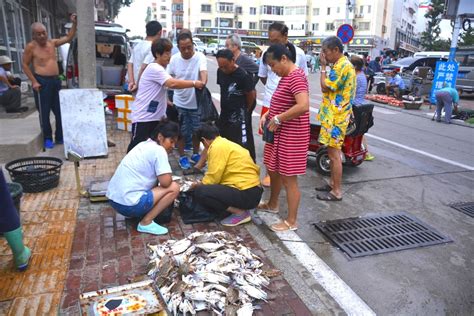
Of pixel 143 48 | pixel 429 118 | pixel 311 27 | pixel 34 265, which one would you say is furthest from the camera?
pixel 311 27

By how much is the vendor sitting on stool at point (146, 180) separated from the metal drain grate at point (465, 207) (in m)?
3.68

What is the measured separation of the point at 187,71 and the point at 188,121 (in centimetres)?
78

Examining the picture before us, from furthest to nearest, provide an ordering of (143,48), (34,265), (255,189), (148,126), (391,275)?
(143,48) → (148,126) → (255,189) → (391,275) → (34,265)

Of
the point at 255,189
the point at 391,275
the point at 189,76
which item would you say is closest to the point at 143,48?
the point at 189,76

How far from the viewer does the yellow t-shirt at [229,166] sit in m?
3.81

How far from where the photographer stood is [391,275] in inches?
131

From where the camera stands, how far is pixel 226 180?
3932 millimetres

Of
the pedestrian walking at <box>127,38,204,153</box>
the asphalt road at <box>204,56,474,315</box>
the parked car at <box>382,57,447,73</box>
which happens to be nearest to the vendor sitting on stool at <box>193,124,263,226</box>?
the asphalt road at <box>204,56,474,315</box>

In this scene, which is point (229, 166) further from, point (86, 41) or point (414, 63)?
point (414, 63)

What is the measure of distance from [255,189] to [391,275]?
149 cm

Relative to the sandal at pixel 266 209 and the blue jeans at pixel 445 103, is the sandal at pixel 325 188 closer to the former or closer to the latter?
the sandal at pixel 266 209

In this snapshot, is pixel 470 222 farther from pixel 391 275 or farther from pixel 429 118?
pixel 429 118

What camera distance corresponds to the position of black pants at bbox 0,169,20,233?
2.73 m

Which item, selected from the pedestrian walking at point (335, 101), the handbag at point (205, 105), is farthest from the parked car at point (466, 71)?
the handbag at point (205, 105)
